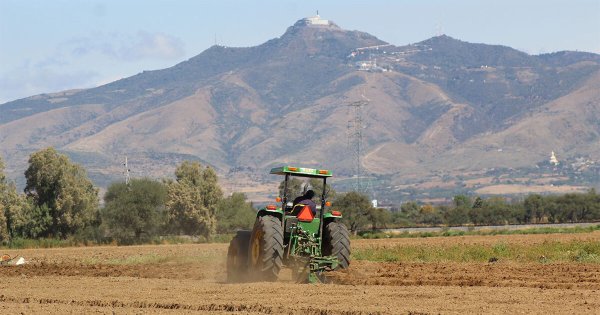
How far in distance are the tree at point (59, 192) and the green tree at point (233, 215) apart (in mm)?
16584

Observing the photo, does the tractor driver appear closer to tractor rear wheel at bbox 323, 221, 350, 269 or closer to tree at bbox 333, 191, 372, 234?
tractor rear wheel at bbox 323, 221, 350, 269

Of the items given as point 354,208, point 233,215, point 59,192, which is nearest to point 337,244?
point 59,192

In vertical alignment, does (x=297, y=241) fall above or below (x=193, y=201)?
above

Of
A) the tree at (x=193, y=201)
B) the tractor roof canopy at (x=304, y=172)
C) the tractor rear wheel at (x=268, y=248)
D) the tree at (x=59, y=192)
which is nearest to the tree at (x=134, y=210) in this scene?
the tree at (x=193, y=201)

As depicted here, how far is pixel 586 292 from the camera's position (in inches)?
832

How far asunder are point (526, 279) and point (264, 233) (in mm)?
6128

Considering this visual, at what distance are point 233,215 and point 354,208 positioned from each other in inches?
440

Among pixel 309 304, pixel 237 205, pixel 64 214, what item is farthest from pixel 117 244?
pixel 309 304

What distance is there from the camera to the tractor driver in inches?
1014

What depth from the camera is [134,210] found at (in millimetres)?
76000

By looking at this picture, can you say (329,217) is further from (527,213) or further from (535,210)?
(527,213)

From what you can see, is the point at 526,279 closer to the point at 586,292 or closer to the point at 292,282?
the point at 586,292

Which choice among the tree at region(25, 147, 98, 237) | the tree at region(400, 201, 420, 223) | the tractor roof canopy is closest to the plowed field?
the tractor roof canopy

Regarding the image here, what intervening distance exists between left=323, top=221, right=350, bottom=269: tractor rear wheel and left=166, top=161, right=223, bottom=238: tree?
54.1 m
